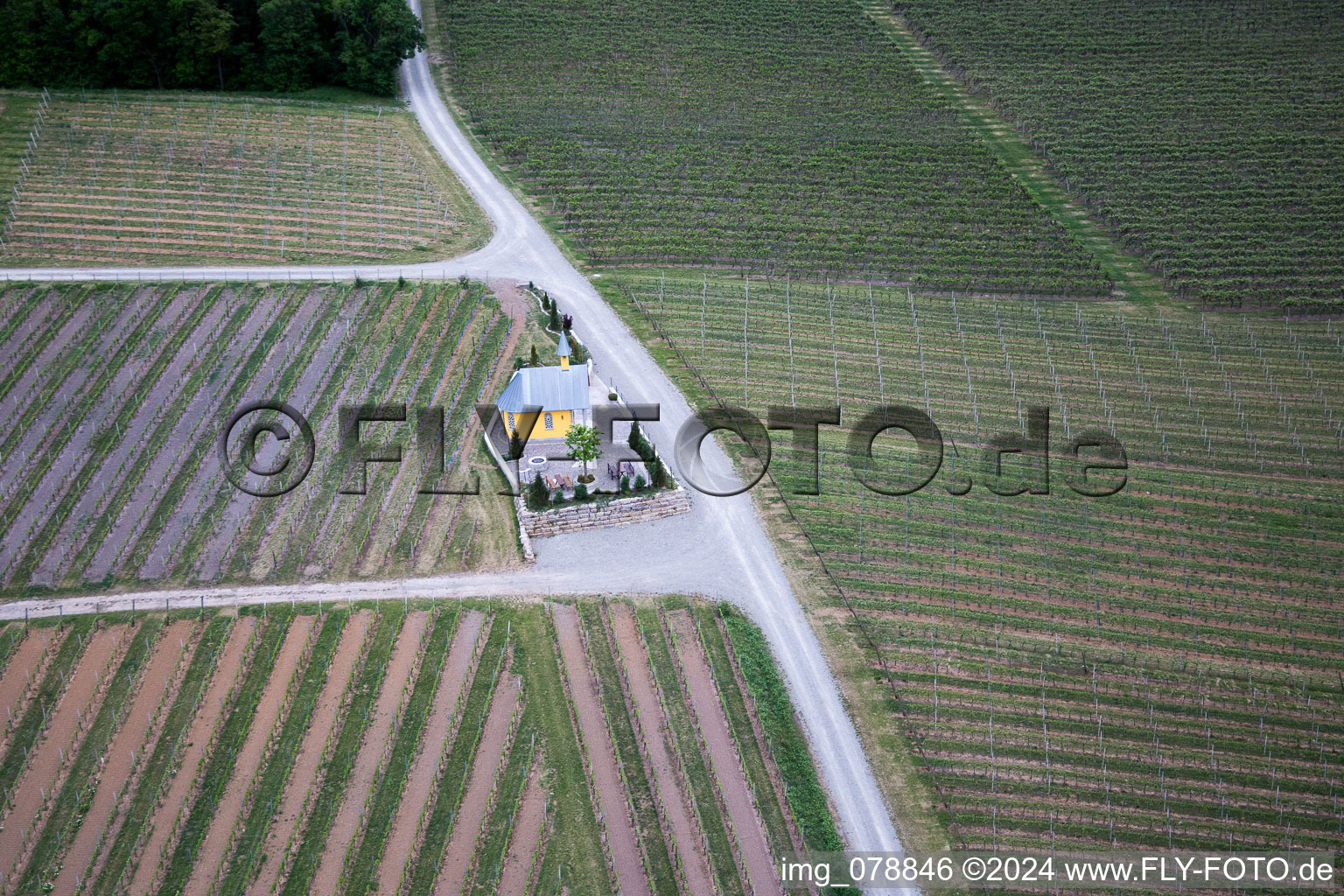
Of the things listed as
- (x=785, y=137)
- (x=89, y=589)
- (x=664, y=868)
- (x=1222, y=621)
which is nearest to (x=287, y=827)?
(x=664, y=868)

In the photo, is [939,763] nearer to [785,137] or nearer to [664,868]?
[664,868]

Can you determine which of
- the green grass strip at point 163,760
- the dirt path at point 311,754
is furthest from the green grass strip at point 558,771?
the green grass strip at point 163,760

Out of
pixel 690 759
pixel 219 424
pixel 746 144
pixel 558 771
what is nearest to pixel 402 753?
pixel 558 771

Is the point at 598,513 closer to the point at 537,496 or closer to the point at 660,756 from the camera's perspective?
the point at 537,496

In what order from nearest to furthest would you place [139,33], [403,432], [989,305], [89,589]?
[89,589]
[403,432]
[989,305]
[139,33]

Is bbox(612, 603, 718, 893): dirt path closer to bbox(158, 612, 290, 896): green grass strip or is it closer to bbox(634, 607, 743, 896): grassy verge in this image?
bbox(634, 607, 743, 896): grassy verge

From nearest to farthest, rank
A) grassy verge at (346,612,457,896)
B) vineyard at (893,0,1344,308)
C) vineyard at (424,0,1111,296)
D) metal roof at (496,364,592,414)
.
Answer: grassy verge at (346,612,457,896) → metal roof at (496,364,592,414) → vineyard at (424,0,1111,296) → vineyard at (893,0,1344,308)

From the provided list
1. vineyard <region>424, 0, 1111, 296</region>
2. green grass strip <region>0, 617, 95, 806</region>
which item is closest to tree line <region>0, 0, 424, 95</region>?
vineyard <region>424, 0, 1111, 296</region>
